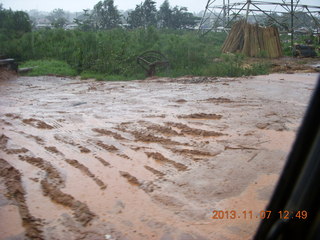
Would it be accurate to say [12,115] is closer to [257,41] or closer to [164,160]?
[164,160]

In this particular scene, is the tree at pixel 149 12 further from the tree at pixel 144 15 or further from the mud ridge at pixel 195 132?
the mud ridge at pixel 195 132

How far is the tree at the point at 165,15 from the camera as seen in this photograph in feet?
101

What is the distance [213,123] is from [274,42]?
1374cm

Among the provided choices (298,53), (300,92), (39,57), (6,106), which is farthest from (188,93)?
(298,53)

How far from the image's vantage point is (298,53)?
58.1 feet

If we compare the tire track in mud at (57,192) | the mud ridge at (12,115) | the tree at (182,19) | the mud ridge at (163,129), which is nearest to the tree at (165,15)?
the tree at (182,19)

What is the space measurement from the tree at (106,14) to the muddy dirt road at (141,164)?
22.2 meters

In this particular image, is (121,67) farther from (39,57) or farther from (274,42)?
(274,42)

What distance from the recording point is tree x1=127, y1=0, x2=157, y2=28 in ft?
95.6

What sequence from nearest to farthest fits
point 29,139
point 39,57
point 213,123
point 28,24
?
point 29,139, point 213,123, point 39,57, point 28,24

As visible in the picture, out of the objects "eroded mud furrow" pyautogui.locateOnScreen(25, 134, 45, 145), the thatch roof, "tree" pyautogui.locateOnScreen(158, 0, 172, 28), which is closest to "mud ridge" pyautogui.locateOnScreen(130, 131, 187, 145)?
"eroded mud furrow" pyautogui.locateOnScreen(25, 134, 45, 145)

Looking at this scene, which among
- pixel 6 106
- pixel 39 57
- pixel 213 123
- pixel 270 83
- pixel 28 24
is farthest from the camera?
pixel 28 24

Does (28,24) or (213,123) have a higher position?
(28,24)

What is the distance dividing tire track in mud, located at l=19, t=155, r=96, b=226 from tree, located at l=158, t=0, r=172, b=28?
28.1 metres
